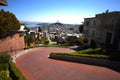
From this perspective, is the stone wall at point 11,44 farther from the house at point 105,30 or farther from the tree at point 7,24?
the house at point 105,30

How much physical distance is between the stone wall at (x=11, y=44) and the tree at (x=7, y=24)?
111 cm

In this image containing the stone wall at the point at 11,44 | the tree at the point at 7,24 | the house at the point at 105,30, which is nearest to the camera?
the tree at the point at 7,24

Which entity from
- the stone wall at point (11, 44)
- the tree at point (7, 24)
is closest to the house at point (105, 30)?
the stone wall at point (11, 44)

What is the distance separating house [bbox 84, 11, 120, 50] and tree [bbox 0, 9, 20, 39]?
21024mm

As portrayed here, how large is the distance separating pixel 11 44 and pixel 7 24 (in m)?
4.68

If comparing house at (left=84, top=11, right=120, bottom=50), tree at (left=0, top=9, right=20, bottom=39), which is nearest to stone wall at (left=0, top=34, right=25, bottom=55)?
tree at (left=0, top=9, right=20, bottom=39)

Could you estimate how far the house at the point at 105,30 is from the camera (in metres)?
31.1

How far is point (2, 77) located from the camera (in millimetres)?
12273

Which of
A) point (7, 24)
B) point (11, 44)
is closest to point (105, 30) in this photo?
point (11, 44)

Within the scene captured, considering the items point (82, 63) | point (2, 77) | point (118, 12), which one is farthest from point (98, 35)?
point (2, 77)

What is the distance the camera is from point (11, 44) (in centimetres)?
2923

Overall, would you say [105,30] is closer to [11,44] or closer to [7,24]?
[11,44]

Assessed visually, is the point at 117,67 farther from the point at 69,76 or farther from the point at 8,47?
the point at 8,47

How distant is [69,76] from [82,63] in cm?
660
